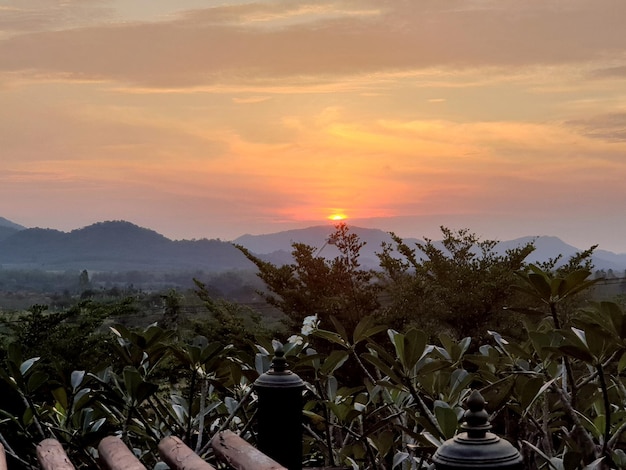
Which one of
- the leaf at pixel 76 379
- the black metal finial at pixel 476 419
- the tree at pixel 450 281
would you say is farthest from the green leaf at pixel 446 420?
the tree at pixel 450 281

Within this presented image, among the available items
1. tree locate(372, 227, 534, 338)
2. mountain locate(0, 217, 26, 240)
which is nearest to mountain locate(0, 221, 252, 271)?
mountain locate(0, 217, 26, 240)

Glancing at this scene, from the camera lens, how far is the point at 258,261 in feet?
36.6

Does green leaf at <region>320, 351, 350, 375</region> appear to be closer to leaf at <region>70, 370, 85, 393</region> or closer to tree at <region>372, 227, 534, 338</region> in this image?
leaf at <region>70, 370, 85, 393</region>

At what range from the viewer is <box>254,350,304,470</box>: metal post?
2.74 m

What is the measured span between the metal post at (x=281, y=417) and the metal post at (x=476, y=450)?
1.22m

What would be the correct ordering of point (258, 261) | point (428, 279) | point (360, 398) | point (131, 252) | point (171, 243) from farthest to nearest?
point (171, 243) → point (131, 252) → point (258, 261) → point (428, 279) → point (360, 398)

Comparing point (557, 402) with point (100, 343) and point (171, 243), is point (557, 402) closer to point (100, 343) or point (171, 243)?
point (100, 343)

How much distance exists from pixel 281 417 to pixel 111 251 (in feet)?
326

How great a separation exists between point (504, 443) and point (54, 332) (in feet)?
18.4

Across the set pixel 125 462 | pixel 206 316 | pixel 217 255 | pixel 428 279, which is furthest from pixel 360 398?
pixel 217 255

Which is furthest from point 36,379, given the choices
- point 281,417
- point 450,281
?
point 450,281

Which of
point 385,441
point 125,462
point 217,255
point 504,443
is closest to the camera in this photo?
point 504,443

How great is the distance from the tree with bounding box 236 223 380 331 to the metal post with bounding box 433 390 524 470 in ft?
28.4

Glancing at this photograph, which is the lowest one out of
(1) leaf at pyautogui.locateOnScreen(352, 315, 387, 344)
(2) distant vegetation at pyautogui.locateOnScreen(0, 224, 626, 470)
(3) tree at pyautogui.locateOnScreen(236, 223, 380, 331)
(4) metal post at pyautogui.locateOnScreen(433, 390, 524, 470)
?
(3) tree at pyautogui.locateOnScreen(236, 223, 380, 331)
